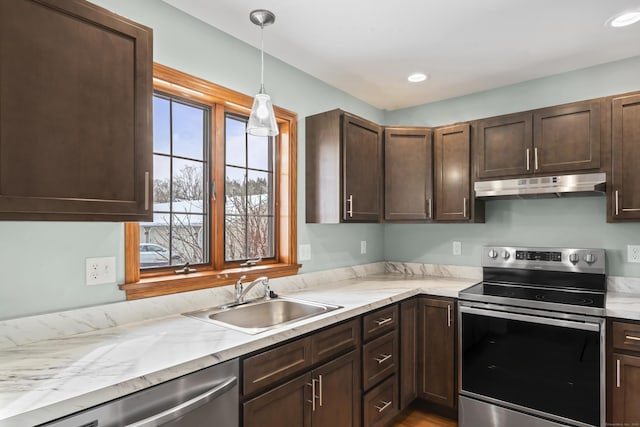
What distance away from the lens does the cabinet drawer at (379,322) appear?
2.17 metres

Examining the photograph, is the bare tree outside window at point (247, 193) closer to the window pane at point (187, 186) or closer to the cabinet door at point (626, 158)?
the window pane at point (187, 186)

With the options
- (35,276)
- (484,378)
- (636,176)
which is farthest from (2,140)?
(636,176)

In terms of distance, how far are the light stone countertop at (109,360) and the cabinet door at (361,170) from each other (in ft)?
2.94

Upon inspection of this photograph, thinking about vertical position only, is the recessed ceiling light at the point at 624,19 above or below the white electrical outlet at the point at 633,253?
above

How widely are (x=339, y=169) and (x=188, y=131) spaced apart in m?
1.00

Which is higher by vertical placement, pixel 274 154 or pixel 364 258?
pixel 274 154

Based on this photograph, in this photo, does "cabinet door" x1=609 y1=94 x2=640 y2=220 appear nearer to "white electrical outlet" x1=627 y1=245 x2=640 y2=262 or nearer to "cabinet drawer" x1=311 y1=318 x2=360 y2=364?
"white electrical outlet" x1=627 y1=245 x2=640 y2=262

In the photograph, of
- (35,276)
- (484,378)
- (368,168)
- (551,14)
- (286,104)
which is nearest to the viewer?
(35,276)

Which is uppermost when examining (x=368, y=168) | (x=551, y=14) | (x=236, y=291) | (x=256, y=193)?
(x=551, y=14)

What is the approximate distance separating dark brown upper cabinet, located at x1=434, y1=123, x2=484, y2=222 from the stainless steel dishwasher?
2102 mm

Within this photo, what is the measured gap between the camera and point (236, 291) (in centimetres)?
211

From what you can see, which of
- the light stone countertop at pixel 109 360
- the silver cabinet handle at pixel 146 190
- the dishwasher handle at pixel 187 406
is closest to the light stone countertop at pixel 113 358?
the light stone countertop at pixel 109 360

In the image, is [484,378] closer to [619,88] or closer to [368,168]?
[368,168]

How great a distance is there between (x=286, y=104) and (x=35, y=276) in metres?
1.75
